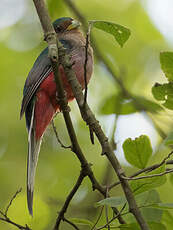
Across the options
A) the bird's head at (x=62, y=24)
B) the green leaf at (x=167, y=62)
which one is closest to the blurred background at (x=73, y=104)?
the bird's head at (x=62, y=24)

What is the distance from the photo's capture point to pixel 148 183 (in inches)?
108

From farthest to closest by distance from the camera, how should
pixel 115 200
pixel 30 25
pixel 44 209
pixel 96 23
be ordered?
1. pixel 30 25
2. pixel 44 209
3. pixel 96 23
4. pixel 115 200

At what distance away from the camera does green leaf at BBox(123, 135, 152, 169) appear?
10.3ft

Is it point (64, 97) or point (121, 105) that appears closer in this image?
point (64, 97)

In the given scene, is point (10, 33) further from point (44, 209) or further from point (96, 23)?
point (96, 23)

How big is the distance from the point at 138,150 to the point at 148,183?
444mm

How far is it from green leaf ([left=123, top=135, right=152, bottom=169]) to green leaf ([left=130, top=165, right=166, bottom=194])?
0.37 metres

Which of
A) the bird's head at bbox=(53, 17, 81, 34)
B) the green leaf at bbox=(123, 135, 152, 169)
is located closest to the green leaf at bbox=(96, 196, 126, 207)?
the green leaf at bbox=(123, 135, 152, 169)

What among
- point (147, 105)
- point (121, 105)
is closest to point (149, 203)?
point (147, 105)

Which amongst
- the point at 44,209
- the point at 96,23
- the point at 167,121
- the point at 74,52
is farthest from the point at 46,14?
the point at 44,209

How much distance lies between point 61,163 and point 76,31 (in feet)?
6.68

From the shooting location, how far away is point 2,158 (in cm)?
677

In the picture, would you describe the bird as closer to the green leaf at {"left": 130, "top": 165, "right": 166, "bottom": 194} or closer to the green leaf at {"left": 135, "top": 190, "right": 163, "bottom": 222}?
the green leaf at {"left": 135, "top": 190, "right": 163, "bottom": 222}

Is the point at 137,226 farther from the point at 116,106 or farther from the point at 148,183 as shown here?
the point at 116,106
